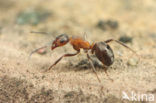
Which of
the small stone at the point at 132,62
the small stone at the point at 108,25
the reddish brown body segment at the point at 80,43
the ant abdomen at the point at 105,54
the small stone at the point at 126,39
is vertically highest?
the ant abdomen at the point at 105,54

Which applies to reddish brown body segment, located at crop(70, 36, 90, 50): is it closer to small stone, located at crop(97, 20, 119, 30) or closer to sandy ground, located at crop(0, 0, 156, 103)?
sandy ground, located at crop(0, 0, 156, 103)

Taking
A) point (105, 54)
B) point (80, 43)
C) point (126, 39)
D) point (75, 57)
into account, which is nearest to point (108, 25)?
point (126, 39)

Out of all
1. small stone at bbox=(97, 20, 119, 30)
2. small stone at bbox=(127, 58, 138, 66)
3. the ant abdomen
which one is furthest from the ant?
small stone at bbox=(97, 20, 119, 30)

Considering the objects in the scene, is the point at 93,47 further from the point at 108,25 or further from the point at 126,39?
the point at 108,25

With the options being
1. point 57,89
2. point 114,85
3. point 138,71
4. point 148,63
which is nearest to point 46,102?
point 57,89

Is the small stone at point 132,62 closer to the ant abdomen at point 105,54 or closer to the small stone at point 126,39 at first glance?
the ant abdomen at point 105,54

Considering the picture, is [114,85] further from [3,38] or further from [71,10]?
[71,10]

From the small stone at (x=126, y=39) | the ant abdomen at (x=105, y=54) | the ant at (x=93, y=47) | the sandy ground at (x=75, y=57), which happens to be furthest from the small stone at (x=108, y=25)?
the ant abdomen at (x=105, y=54)

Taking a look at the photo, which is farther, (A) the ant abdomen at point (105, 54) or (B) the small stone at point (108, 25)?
(B) the small stone at point (108, 25)
